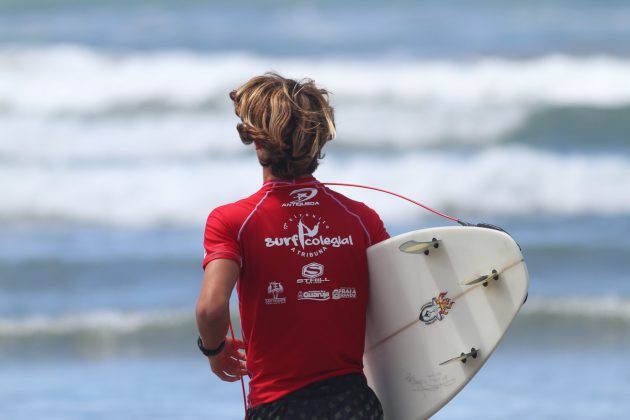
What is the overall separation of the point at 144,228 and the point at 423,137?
3283 mm

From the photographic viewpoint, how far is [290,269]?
2373 millimetres

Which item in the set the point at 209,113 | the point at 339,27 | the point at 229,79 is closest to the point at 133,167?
the point at 209,113

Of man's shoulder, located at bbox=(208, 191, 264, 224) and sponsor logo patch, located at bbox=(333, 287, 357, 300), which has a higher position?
man's shoulder, located at bbox=(208, 191, 264, 224)

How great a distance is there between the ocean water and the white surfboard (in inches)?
95.8

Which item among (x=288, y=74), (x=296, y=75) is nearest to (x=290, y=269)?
(x=296, y=75)

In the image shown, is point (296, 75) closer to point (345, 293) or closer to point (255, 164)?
point (255, 164)

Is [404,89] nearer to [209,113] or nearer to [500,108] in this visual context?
[500,108]

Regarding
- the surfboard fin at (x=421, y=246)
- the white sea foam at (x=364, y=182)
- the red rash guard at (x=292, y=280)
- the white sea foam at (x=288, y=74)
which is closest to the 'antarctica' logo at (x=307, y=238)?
the red rash guard at (x=292, y=280)

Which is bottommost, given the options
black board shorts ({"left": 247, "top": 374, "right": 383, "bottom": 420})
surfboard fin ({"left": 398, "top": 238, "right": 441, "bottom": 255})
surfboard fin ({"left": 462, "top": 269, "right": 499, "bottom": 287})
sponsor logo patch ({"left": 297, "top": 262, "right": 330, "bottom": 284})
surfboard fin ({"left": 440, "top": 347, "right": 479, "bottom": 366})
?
black board shorts ({"left": 247, "top": 374, "right": 383, "bottom": 420})

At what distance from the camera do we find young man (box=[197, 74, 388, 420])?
7.68ft

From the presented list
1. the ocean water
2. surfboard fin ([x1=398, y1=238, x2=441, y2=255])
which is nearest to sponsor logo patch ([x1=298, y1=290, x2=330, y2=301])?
surfboard fin ([x1=398, y1=238, x2=441, y2=255])

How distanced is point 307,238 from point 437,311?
1.31 ft

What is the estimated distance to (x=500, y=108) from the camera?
1214 cm

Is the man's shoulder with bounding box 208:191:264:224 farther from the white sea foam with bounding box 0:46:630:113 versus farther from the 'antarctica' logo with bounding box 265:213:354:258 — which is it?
the white sea foam with bounding box 0:46:630:113
